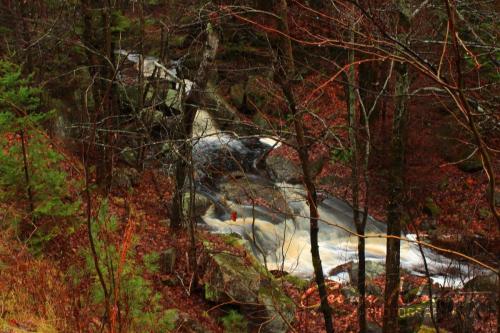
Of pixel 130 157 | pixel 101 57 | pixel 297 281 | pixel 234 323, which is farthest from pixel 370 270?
pixel 101 57

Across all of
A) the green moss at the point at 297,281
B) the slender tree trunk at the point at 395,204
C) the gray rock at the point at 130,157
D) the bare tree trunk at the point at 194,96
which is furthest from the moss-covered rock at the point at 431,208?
the slender tree trunk at the point at 395,204

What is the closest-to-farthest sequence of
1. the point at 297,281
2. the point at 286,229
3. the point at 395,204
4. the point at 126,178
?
the point at 395,204 → the point at 297,281 → the point at 126,178 → the point at 286,229

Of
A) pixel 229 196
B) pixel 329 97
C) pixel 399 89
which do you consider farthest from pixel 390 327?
pixel 329 97

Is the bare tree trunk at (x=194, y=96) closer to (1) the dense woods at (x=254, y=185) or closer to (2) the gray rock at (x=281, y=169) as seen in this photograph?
(1) the dense woods at (x=254, y=185)

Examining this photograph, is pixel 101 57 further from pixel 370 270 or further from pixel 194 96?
pixel 370 270

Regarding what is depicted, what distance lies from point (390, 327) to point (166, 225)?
629cm

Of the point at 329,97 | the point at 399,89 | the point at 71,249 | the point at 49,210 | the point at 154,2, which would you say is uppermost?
the point at 154,2

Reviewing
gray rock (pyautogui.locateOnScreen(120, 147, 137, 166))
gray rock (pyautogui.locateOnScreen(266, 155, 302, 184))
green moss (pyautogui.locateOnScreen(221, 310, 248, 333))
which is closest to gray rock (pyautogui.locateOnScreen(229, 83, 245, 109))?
gray rock (pyautogui.locateOnScreen(266, 155, 302, 184))

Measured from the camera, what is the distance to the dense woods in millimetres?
3396

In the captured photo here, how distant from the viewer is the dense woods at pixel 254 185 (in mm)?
3396

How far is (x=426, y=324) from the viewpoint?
8.29 m

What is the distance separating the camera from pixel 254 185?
15.5 metres

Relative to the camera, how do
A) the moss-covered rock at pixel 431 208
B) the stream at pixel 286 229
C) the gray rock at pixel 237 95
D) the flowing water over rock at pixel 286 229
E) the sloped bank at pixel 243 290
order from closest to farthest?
the sloped bank at pixel 243 290 < the stream at pixel 286 229 < the flowing water over rock at pixel 286 229 < the moss-covered rock at pixel 431 208 < the gray rock at pixel 237 95

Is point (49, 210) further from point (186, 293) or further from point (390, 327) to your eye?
point (390, 327)
